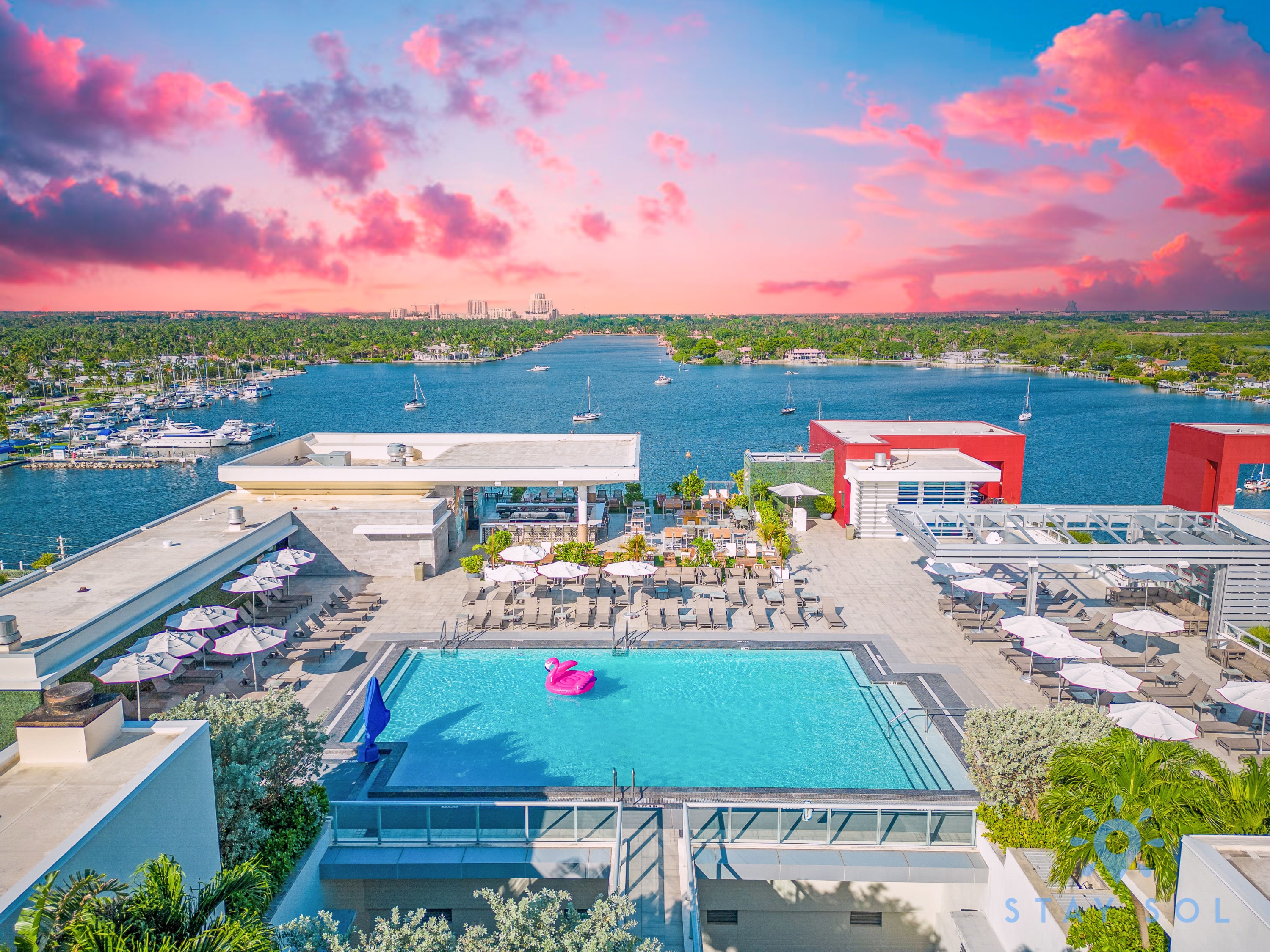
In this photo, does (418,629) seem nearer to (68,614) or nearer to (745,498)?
(68,614)

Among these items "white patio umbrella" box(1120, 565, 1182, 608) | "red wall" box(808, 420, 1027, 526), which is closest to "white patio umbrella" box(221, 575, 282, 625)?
"red wall" box(808, 420, 1027, 526)

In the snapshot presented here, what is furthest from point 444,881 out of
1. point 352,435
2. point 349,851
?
point 352,435

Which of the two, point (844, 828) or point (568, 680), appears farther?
point (568, 680)

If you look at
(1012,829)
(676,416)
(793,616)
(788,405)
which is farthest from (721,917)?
(788,405)

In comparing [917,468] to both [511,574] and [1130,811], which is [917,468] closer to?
[511,574]

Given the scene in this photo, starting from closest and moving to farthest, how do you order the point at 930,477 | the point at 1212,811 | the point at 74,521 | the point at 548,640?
the point at 1212,811, the point at 548,640, the point at 930,477, the point at 74,521

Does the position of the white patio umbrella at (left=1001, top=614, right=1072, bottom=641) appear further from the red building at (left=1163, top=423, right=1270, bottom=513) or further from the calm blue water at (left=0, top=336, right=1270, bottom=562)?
the calm blue water at (left=0, top=336, right=1270, bottom=562)
